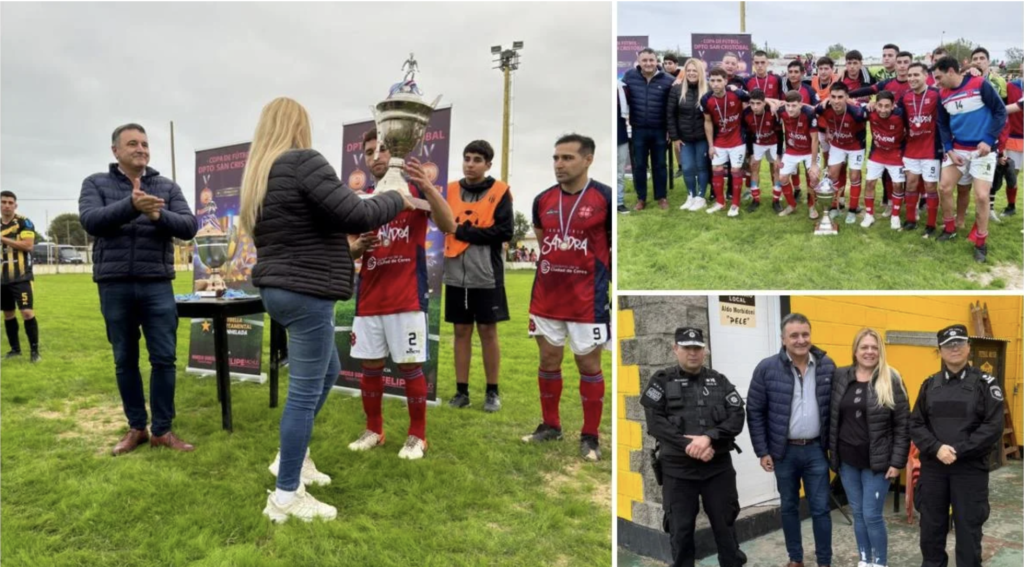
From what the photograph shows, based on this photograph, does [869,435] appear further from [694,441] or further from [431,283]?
[431,283]

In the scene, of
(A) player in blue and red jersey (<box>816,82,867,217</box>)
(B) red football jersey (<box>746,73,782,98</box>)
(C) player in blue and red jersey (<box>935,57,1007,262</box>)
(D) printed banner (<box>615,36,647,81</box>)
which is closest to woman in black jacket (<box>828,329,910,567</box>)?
(C) player in blue and red jersey (<box>935,57,1007,262</box>)

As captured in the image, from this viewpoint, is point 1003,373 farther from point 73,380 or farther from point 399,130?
point 73,380

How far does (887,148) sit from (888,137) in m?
0.10

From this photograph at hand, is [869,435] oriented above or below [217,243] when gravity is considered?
below

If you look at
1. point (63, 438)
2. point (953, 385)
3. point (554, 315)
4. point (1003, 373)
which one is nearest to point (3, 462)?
point (63, 438)

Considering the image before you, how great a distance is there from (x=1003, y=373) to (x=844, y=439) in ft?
14.6

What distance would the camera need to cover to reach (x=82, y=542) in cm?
266

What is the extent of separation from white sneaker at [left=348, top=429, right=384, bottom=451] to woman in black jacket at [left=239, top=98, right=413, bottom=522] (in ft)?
2.82

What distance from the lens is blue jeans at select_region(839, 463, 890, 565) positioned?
346 centimetres

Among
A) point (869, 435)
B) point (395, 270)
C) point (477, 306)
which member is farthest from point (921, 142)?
point (395, 270)

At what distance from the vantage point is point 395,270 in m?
3.78

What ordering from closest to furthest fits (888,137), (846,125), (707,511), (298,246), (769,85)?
(298,246), (707,511), (888,137), (846,125), (769,85)

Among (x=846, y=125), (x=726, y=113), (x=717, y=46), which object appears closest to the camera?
(x=846, y=125)

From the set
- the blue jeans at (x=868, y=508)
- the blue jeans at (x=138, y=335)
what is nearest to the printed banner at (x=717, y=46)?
the blue jeans at (x=868, y=508)
